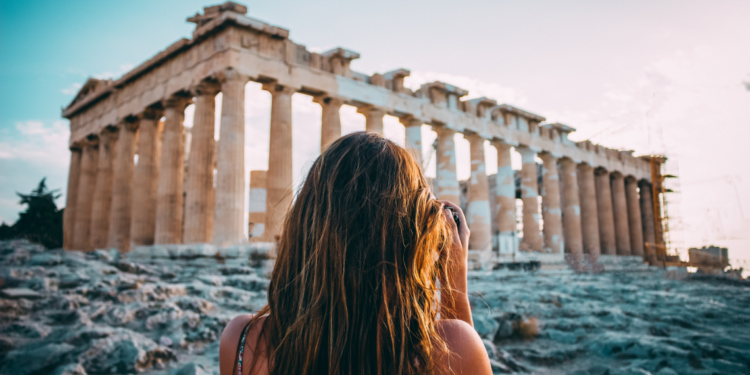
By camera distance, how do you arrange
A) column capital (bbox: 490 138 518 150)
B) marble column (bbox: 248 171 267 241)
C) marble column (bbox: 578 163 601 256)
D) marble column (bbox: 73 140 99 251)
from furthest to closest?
marble column (bbox: 578 163 601 256) → column capital (bbox: 490 138 518 150) → marble column (bbox: 73 140 99 251) → marble column (bbox: 248 171 267 241)

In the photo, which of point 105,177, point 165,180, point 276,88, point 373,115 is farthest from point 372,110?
point 105,177

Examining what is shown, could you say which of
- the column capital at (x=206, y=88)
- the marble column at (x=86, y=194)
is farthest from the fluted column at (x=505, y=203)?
the marble column at (x=86, y=194)

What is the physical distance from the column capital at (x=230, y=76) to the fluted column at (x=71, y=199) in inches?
593

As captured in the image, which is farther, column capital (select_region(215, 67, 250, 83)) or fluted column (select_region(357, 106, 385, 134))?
fluted column (select_region(357, 106, 385, 134))

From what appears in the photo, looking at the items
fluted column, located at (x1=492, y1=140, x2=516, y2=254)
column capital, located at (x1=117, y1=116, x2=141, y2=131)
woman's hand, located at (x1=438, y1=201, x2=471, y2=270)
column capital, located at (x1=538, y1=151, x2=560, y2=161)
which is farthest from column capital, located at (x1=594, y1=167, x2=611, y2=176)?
woman's hand, located at (x1=438, y1=201, x2=471, y2=270)

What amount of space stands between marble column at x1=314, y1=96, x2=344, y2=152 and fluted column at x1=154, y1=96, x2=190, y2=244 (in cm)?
605

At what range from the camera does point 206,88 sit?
18797 millimetres

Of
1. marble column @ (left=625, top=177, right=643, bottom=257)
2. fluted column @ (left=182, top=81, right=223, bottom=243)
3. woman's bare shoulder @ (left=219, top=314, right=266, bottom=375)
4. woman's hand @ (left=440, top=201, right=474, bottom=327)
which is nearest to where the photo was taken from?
woman's bare shoulder @ (left=219, top=314, right=266, bottom=375)

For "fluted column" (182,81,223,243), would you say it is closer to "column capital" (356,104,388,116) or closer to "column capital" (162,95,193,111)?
"column capital" (162,95,193,111)

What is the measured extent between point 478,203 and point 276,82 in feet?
40.3

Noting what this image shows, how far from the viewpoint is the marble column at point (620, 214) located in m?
33.9

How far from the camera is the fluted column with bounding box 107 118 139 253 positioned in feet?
72.3

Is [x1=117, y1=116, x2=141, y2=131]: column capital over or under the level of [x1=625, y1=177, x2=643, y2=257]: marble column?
over

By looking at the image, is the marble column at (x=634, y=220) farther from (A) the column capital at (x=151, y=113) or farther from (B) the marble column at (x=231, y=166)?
(A) the column capital at (x=151, y=113)
